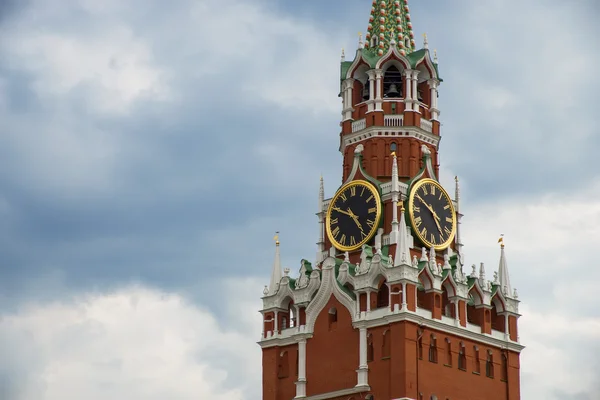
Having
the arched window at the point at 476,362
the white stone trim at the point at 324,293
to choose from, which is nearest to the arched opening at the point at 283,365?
the white stone trim at the point at 324,293

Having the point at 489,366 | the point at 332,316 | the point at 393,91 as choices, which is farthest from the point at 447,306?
the point at 393,91

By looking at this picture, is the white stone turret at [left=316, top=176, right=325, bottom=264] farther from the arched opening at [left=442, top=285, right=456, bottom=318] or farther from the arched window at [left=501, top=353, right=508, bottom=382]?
the arched window at [left=501, top=353, right=508, bottom=382]

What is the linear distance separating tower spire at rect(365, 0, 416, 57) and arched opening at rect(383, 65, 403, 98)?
3.86 ft

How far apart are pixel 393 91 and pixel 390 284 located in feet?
46.1

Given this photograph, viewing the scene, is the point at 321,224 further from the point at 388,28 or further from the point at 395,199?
the point at 388,28

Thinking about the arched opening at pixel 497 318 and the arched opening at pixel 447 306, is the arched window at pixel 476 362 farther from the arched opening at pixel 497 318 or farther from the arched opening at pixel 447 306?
the arched opening at pixel 497 318

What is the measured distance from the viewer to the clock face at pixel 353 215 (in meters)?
97.8

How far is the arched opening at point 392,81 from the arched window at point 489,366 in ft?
55.2

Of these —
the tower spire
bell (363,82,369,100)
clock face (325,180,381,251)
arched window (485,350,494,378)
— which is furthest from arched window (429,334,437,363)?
the tower spire

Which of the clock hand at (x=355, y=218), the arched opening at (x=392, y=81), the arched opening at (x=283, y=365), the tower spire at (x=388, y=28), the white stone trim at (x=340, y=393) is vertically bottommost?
the white stone trim at (x=340, y=393)

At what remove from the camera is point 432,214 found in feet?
324

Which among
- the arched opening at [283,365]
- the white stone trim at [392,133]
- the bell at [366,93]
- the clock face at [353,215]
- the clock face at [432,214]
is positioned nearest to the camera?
the clock face at [432,214]

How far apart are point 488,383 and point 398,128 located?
52.2 ft

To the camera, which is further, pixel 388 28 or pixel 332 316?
pixel 388 28
